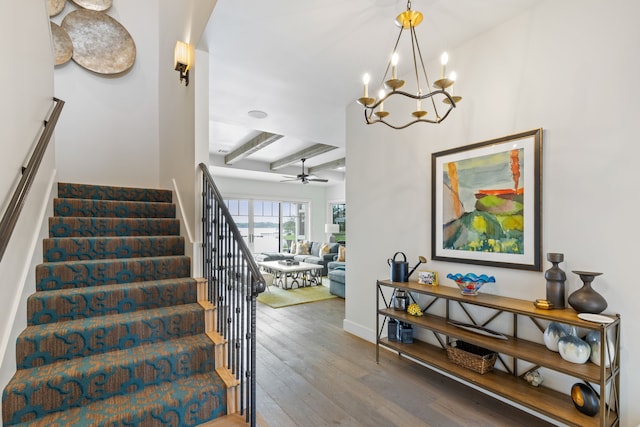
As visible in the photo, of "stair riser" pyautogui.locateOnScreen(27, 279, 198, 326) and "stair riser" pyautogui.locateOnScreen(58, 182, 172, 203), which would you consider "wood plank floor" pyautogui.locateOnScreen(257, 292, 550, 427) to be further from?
"stair riser" pyautogui.locateOnScreen(58, 182, 172, 203)

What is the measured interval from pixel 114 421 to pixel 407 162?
119 inches

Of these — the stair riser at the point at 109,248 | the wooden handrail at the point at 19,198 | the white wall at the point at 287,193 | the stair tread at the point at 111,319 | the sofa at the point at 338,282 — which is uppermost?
the white wall at the point at 287,193

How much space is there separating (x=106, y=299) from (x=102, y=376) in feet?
1.99

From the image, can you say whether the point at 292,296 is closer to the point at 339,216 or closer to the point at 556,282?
the point at 556,282

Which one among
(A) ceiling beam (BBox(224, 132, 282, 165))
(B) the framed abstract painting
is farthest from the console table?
(A) ceiling beam (BBox(224, 132, 282, 165))

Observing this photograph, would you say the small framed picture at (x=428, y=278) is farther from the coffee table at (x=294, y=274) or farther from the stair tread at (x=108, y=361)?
the coffee table at (x=294, y=274)

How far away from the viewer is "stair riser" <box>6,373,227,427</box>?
1.61 m

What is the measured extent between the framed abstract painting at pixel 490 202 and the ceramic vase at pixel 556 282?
0.17 metres

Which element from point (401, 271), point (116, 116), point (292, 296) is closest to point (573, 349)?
point (401, 271)

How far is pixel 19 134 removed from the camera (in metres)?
1.70

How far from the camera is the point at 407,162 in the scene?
316 cm

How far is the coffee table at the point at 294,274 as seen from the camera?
6508 millimetres

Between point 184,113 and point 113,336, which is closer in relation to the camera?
point 113,336

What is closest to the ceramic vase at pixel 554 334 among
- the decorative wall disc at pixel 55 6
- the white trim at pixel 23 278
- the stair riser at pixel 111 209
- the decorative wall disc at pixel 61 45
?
the white trim at pixel 23 278
